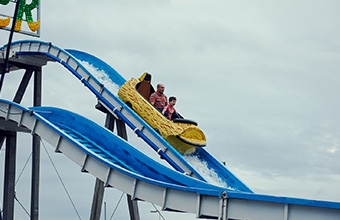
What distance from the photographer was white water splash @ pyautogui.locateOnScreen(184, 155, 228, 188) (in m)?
14.3

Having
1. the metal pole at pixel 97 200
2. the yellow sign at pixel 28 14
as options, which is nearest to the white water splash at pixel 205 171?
the metal pole at pixel 97 200

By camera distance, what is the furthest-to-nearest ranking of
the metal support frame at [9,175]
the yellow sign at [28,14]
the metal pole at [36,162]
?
1. the yellow sign at [28,14]
2. the metal pole at [36,162]
3. the metal support frame at [9,175]

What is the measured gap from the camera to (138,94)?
16.3m

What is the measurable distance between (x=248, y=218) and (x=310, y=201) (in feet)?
3.48

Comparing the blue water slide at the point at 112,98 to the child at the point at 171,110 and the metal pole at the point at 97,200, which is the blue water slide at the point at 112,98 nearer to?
the child at the point at 171,110

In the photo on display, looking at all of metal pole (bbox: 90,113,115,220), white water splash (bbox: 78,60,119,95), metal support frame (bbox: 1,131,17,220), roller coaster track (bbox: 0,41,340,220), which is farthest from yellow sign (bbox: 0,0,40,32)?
metal pole (bbox: 90,113,115,220)

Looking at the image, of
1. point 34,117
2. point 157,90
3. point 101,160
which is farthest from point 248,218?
point 157,90

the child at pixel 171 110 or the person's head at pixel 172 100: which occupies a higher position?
the person's head at pixel 172 100

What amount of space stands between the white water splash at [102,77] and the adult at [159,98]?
1313 millimetres

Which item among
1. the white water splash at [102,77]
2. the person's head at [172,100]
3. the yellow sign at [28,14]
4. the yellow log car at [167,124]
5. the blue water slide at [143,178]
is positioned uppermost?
the yellow sign at [28,14]

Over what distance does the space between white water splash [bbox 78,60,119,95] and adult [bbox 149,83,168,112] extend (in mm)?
1313

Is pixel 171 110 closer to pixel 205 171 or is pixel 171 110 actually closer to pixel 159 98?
pixel 159 98

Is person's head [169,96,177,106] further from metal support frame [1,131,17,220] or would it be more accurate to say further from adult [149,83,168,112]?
metal support frame [1,131,17,220]

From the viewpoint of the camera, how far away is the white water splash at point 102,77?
1773cm
